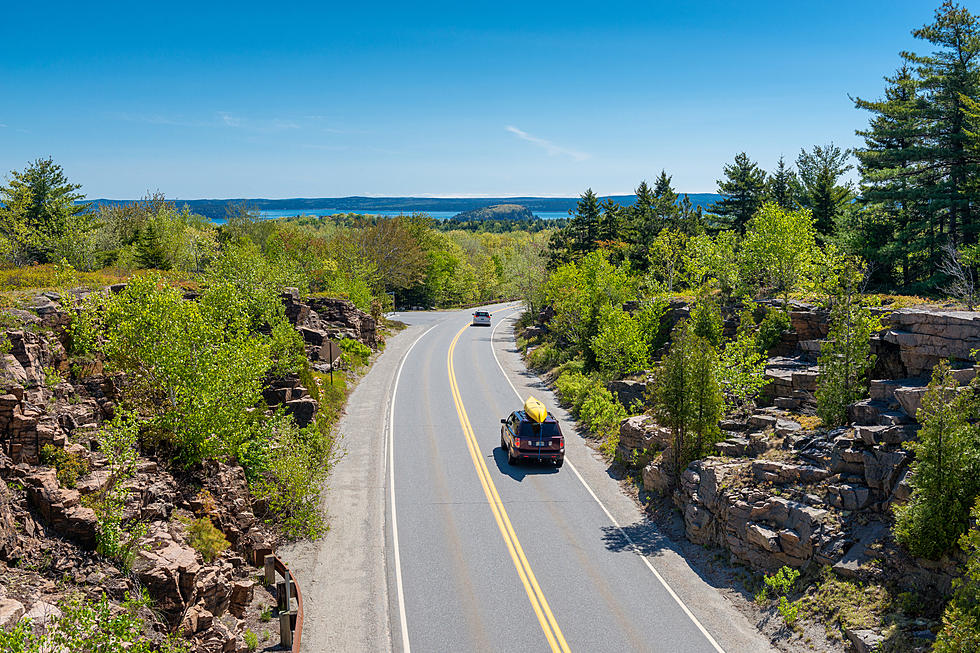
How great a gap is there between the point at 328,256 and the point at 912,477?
206 feet

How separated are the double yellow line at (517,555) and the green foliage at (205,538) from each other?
322 inches

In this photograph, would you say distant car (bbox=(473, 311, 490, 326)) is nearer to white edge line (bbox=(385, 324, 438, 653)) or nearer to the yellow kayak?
white edge line (bbox=(385, 324, 438, 653))

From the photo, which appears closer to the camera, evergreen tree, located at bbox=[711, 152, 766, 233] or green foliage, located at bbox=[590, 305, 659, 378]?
green foliage, located at bbox=[590, 305, 659, 378]

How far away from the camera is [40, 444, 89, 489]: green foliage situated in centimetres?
1382

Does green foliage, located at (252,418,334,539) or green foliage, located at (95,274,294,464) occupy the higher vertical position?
green foliage, located at (95,274,294,464)

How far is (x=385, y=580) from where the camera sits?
1823cm

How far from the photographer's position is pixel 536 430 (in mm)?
27062

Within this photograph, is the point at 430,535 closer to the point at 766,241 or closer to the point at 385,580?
the point at 385,580

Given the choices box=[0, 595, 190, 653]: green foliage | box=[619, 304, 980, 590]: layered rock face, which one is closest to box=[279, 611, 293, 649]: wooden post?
box=[0, 595, 190, 653]: green foliage

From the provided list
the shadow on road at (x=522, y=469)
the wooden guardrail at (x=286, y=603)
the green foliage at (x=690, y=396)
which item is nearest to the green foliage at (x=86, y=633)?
the wooden guardrail at (x=286, y=603)

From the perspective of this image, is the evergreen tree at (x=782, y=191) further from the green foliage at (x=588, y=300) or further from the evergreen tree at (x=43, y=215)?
the evergreen tree at (x=43, y=215)

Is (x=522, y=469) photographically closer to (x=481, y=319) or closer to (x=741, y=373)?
(x=741, y=373)

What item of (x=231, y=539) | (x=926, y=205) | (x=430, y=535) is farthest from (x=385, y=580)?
(x=926, y=205)

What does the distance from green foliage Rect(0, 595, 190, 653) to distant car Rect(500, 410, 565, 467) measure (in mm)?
16742
